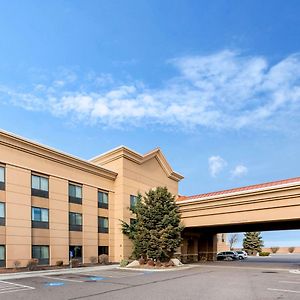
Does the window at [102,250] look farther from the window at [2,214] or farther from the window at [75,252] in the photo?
the window at [2,214]

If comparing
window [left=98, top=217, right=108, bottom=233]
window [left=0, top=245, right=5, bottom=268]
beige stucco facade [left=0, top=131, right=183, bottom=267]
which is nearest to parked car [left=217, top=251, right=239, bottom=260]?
beige stucco facade [left=0, top=131, right=183, bottom=267]

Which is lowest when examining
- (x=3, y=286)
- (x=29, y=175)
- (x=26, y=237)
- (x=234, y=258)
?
(x=234, y=258)

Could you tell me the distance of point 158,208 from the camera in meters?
35.2

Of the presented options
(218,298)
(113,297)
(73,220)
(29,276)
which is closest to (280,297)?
(218,298)

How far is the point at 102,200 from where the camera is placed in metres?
38.8

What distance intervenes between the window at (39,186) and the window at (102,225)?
7.95m

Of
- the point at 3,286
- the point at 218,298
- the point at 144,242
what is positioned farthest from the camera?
the point at 144,242

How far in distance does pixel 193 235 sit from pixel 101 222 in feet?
50.8

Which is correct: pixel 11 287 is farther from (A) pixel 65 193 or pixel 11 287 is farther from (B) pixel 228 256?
(B) pixel 228 256

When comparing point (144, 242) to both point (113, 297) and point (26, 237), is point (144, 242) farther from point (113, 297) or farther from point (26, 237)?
point (113, 297)

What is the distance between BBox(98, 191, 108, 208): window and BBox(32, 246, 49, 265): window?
8.33 metres

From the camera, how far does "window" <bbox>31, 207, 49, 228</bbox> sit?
30408mm

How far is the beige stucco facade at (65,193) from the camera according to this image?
2855 cm

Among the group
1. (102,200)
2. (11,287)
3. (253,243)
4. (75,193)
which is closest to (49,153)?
(75,193)
